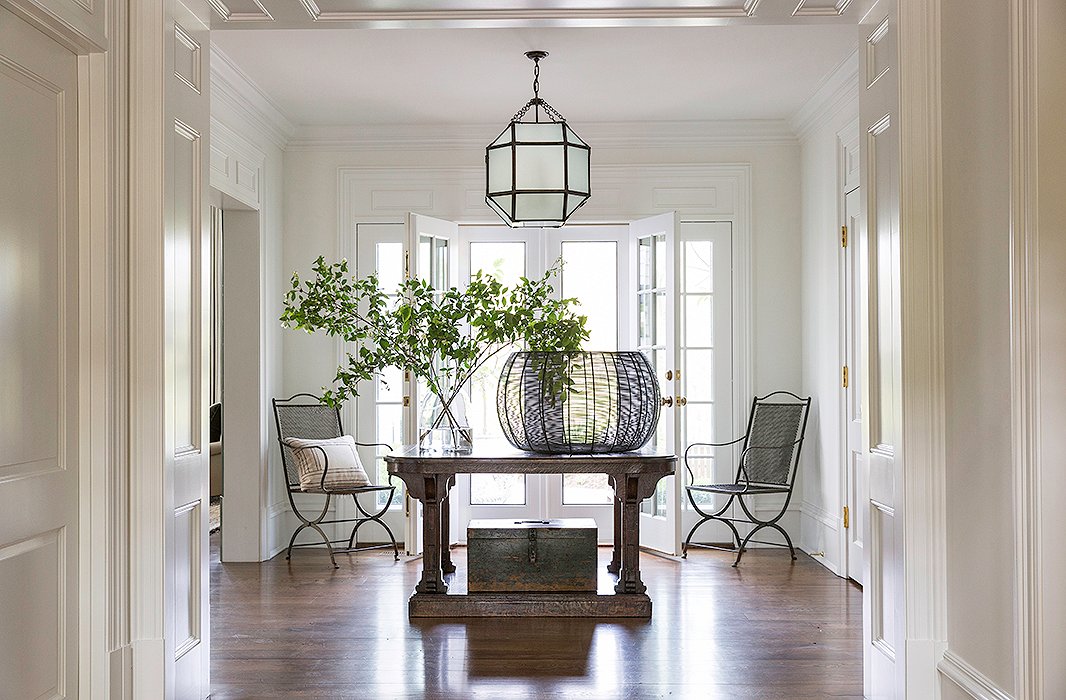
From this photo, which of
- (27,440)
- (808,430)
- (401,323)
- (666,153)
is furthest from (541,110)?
(27,440)

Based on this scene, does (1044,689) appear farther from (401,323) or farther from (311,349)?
(311,349)

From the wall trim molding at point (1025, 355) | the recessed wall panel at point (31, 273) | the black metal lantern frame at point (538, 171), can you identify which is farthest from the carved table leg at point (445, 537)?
the wall trim molding at point (1025, 355)

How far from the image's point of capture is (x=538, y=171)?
4.91 m

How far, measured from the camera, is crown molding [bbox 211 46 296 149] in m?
5.40

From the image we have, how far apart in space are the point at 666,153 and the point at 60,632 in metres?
5.14

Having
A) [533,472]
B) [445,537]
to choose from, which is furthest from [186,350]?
[445,537]

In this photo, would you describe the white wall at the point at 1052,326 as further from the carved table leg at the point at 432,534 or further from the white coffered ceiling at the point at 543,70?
the carved table leg at the point at 432,534

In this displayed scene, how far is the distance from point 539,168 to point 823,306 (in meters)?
2.31

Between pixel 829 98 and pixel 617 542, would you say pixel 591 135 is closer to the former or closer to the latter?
pixel 829 98

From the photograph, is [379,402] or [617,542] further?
[379,402]

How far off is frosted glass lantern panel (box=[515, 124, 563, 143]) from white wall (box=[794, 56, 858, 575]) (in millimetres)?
1726

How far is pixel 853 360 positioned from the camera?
5.71 meters

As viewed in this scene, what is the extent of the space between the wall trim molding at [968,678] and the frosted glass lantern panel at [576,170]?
2.83 metres

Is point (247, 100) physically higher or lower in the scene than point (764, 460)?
higher
